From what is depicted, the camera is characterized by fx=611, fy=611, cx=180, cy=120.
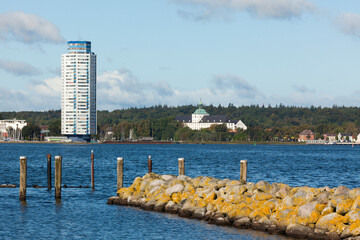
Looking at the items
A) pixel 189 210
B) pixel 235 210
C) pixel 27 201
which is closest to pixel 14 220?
pixel 27 201

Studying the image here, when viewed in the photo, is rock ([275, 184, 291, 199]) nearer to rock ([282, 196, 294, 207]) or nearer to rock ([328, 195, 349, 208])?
rock ([282, 196, 294, 207])

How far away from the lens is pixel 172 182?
35125 millimetres

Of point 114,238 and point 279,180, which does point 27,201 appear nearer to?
point 114,238

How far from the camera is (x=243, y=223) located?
2811cm

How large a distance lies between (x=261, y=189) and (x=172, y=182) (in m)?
5.93

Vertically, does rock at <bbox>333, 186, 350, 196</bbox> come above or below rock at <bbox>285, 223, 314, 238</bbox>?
above

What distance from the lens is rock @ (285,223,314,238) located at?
25.6m

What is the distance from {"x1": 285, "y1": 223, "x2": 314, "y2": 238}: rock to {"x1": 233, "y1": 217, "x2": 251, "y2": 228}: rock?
89.8 inches

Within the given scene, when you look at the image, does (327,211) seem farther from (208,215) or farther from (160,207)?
(160,207)

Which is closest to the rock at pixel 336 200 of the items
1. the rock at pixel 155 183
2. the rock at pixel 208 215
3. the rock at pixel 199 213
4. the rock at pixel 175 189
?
the rock at pixel 208 215

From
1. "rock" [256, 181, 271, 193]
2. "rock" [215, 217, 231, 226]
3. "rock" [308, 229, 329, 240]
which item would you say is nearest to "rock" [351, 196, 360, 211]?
"rock" [308, 229, 329, 240]

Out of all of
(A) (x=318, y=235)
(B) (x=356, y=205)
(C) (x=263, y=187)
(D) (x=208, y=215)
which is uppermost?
(C) (x=263, y=187)

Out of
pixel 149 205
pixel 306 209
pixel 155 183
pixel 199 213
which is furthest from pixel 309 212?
pixel 155 183

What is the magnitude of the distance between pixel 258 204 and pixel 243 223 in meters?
1.22
